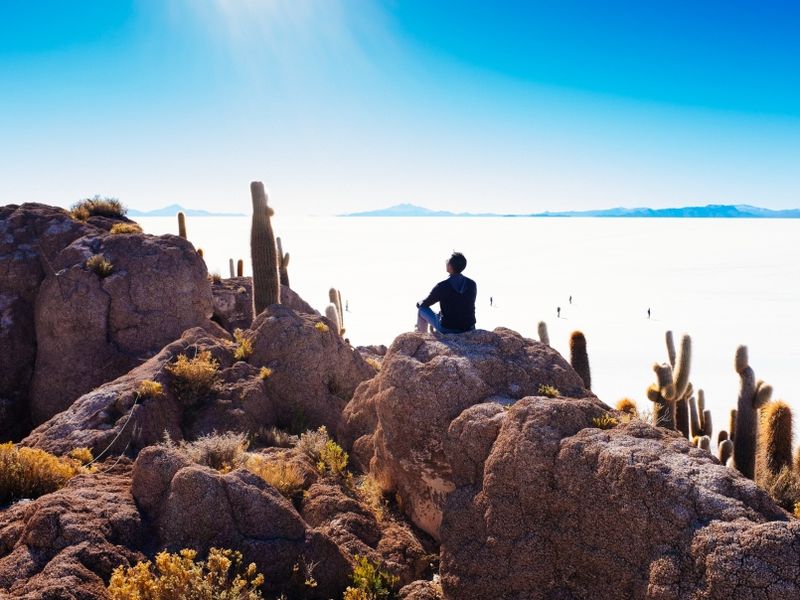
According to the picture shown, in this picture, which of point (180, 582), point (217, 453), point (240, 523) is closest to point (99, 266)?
point (217, 453)

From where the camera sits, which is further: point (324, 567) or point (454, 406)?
point (454, 406)

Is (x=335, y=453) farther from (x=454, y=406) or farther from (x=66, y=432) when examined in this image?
(x=66, y=432)

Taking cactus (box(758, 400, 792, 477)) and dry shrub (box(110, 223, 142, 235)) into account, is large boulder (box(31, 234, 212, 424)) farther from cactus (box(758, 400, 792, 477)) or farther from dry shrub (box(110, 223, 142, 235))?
cactus (box(758, 400, 792, 477))

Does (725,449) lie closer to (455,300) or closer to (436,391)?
(455,300)

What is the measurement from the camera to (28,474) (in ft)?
19.1

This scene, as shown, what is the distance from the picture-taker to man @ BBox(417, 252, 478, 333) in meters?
7.73

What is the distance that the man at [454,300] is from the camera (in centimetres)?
773

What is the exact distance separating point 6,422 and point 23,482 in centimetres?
701

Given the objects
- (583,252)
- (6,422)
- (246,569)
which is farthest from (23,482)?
(583,252)

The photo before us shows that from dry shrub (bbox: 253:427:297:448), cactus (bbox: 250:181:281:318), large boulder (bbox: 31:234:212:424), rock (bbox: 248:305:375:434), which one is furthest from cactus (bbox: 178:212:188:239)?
dry shrub (bbox: 253:427:297:448)

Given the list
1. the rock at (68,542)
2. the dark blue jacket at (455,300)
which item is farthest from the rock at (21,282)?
the dark blue jacket at (455,300)

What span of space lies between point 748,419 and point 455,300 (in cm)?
883

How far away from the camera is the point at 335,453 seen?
24.6ft

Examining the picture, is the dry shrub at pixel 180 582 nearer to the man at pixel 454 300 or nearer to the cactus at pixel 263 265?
the man at pixel 454 300
